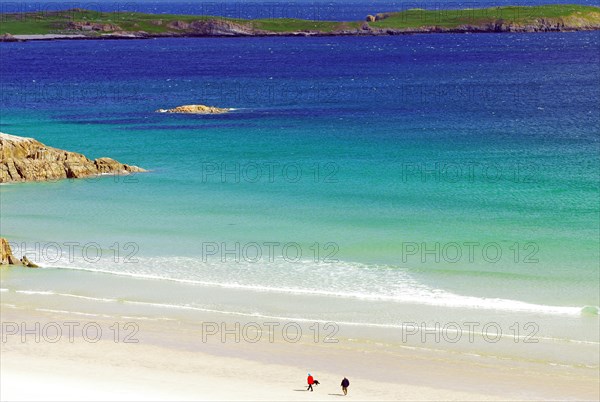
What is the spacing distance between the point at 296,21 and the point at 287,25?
4.19 metres

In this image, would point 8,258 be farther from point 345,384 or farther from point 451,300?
point 345,384

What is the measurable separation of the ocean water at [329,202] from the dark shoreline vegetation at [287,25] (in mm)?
75609

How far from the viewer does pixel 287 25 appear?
17700 centimetres

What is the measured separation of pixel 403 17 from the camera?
184m

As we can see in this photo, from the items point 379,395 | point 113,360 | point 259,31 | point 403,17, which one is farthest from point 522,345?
point 403,17

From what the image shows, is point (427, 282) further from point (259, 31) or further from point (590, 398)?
point (259, 31)

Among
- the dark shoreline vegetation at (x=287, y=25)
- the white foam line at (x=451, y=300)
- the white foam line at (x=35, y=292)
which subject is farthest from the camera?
the dark shoreline vegetation at (x=287, y=25)

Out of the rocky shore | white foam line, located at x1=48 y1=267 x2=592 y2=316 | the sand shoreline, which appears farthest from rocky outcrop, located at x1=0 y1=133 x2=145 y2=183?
the rocky shore

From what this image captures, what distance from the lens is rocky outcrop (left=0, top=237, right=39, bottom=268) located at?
36459mm

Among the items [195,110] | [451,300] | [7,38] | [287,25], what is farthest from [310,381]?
[287,25]

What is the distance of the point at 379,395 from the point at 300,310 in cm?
763

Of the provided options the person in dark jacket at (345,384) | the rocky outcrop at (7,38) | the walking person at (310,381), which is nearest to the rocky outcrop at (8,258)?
the walking person at (310,381)

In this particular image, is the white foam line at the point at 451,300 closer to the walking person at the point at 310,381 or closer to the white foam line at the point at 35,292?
the white foam line at the point at 35,292

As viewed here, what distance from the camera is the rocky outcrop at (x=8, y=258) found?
1435 inches
